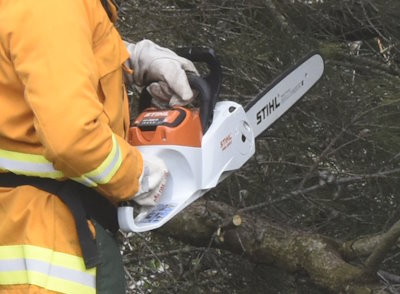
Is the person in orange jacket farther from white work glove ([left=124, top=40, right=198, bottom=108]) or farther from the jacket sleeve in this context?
white work glove ([left=124, top=40, right=198, bottom=108])

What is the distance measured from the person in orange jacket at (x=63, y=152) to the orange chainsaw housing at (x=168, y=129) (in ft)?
0.24

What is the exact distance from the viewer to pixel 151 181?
1709mm

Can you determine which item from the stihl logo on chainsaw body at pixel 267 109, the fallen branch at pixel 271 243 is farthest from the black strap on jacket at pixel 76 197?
the fallen branch at pixel 271 243

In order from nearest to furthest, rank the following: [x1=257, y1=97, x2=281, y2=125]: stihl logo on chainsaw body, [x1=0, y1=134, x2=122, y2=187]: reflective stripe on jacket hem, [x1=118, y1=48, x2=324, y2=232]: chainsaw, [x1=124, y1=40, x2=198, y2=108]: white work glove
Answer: [x1=0, y1=134, x2=122, y2=187]: reflective stripe on jacket hem
[x1=118, y1=48, x2=324, y2=232]: chainsaw
[x1=124, y1=40, x2=198, y2=108]: white work glove
[x1=257, y1=97, x2=281, y2=125]: stihl logo on chainsaw body

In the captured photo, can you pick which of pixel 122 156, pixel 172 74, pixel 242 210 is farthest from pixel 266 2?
pixel 122 156

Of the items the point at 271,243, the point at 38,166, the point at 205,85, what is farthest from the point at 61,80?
the point at 271,243

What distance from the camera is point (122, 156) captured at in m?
1.58

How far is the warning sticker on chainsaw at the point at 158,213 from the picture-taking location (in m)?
1.76

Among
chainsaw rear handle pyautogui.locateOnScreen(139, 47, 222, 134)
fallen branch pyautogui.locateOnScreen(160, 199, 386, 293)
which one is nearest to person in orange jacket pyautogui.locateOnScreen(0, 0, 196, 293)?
chainsaw rear handle pyautogui.locateOnScreen(139, 47, 222, 134)

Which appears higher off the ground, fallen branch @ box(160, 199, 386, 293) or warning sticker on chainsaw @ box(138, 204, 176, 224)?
warning sticker on chainsaw @ box(138, 204, 176, 224)

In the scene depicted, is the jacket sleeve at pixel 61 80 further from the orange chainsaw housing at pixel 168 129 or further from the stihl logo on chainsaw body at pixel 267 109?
the stihl logo on chainsaw body at pixel 267 109

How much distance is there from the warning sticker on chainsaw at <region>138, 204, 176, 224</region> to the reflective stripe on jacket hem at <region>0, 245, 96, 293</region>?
190 millimetres

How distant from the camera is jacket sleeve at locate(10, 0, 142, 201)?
1437 mm

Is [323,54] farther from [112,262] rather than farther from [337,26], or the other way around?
[112,262]
